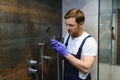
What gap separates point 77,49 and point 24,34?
0.51 metres

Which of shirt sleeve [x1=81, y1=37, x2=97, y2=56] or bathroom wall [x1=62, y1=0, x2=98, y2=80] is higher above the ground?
bathroom wall [x1=62, y1=0, x2=98, y2=80]

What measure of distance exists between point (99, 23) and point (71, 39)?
43cm

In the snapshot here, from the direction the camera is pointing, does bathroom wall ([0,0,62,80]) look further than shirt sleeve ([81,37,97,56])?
No

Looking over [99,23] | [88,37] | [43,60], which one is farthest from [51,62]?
[99,23]

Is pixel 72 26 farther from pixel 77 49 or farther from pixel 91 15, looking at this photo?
pixel 91 15

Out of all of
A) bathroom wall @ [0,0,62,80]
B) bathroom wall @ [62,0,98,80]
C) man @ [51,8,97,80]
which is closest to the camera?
bathroom wall @ [0,0,62,80]

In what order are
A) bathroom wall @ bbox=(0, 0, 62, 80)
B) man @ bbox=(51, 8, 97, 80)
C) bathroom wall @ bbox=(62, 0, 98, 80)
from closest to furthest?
bathroom wall @ bbox=(0, 0, 62, 80) < man @ bbox=(51, 8, 97, 80) < bathroom wall @ bbox=(62, 0, 98, 80)

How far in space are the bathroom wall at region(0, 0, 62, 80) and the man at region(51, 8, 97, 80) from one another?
0.22 meters

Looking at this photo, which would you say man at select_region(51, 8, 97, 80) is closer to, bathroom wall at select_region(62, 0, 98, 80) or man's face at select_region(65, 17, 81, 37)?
man's face at select_region(65, 17, 81, 37)

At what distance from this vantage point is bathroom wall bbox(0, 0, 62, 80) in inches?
51.5

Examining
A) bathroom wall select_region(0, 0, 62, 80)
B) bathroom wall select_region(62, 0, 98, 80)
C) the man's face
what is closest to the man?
the man's face

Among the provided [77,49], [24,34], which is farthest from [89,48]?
[24,34]

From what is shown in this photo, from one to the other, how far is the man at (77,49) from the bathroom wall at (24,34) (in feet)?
0.73

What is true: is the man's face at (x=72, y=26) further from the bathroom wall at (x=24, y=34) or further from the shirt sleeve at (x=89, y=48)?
the bathroom wall at (x=24, y=34)
